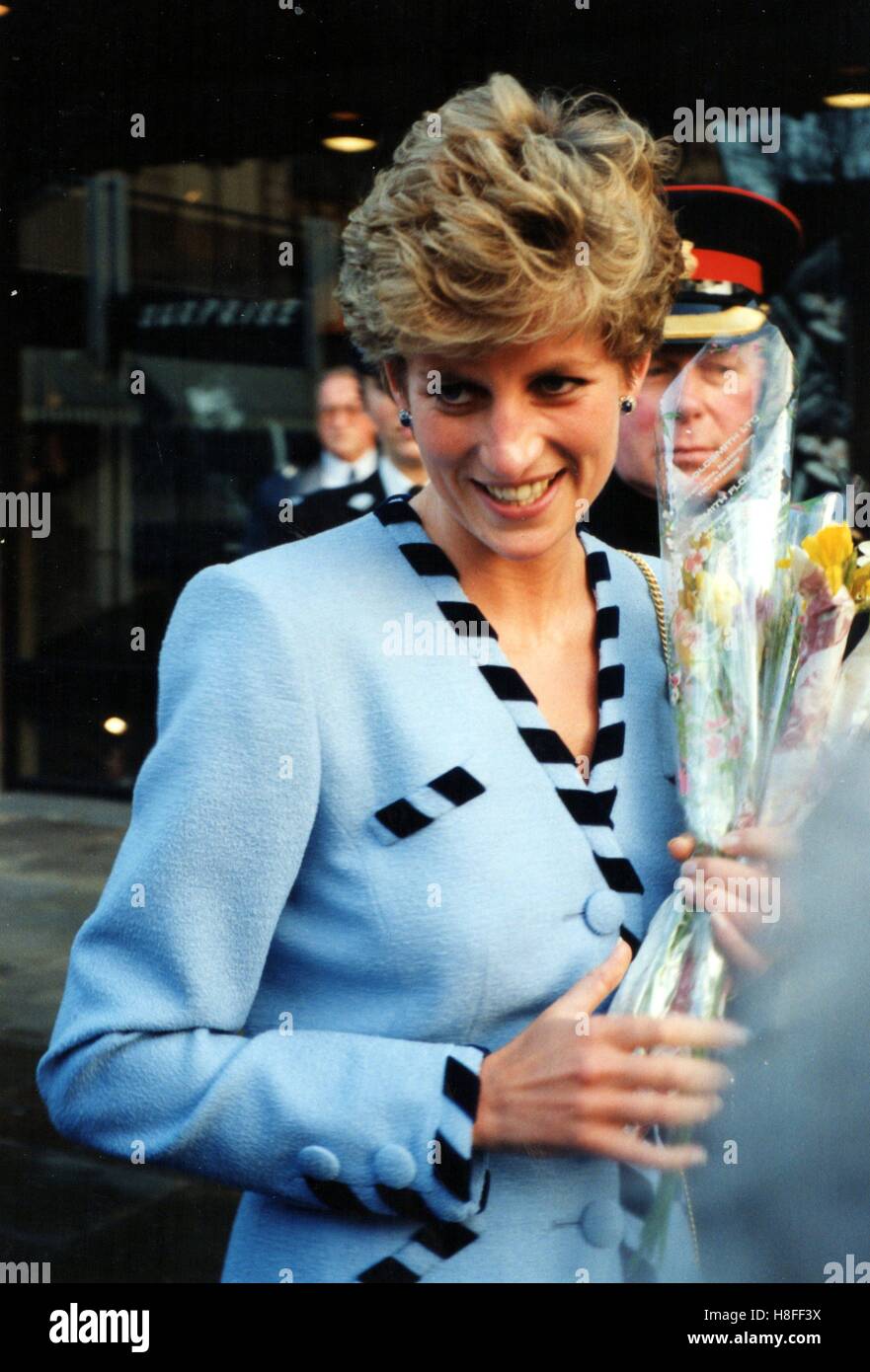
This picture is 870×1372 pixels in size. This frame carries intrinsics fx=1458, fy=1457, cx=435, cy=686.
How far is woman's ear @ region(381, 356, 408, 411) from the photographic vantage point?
1544 millimetres

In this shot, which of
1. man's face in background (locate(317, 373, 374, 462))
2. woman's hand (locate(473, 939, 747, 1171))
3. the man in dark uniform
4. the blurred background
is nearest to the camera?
woman's hand (locate(473, 939, 747, 1171))

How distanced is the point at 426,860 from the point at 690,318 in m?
1.75

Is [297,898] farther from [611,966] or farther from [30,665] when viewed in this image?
[30,665]

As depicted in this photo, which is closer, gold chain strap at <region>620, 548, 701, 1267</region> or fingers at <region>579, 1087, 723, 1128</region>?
fingers at <region>579, 1087, 723, 1128</region>

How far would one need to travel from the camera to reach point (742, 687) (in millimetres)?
1479

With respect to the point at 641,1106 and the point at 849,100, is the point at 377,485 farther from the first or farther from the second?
the point at 641,1106

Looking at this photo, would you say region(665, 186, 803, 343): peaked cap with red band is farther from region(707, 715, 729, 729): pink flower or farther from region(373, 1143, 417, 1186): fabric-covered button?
region(373, 1143, 417, 1186): fabric-covered button

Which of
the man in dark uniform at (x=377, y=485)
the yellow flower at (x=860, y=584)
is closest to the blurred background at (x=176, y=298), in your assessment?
the man in dark uniform at (x=377, y=485)

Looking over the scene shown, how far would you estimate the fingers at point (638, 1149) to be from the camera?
141 cm

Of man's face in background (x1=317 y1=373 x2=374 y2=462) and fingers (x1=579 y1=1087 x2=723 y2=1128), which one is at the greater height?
man's face in background (x1=317 y1=373 x2=374 y2=462)

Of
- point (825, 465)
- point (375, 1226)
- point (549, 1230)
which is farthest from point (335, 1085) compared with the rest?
point (825, 465)

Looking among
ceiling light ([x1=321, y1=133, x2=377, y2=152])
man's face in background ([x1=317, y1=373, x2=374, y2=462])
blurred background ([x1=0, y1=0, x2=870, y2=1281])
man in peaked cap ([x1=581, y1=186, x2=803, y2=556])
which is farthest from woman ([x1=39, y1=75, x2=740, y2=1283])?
man's face in background ([x1=317, y1=373, x2=374, y2=462])

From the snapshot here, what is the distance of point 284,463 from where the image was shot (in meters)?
6.30

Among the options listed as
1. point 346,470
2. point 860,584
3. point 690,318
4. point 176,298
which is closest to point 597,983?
point 860,584
